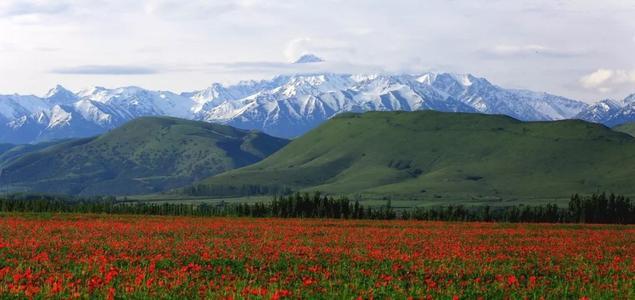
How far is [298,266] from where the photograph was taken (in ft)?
126

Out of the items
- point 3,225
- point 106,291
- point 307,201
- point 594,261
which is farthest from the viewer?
point 307,201

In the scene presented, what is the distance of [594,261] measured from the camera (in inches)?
1790

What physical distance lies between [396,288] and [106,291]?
34.5 feet

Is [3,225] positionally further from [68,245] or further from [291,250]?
[291,250]

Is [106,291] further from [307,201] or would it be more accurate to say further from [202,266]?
[307,201]

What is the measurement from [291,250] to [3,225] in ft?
99.0

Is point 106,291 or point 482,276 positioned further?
point 482,276

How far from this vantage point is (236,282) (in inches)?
1273

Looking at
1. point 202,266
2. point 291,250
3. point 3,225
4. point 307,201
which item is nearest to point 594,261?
point 291,250

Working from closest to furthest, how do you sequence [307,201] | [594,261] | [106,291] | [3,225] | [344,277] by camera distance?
1. [106,291]
2. [344,277]
3. [594,261]
4. [3,225]
5. [307,201]

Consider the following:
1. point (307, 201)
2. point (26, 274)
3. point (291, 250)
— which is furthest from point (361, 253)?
point (307, 201)

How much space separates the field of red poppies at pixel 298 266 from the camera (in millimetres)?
30047

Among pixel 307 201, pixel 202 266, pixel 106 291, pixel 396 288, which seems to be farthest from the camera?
pixel 307 201

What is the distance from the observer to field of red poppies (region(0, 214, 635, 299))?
3005 cm
